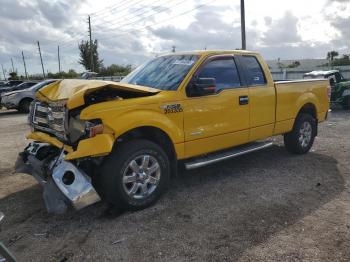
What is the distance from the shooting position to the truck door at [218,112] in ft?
16.2

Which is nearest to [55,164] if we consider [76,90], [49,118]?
[49,118]

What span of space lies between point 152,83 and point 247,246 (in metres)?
2.61

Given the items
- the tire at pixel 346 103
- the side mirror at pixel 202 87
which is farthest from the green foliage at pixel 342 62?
the side mirror at pixel 202 87

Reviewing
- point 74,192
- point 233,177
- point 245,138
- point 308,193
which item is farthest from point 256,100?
point 74,192

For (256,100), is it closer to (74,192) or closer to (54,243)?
(74,192)

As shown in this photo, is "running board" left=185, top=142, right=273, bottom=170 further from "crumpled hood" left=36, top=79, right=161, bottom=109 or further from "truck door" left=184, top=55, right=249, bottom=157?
"crumpled hood" left=36, top=79, right=161, bottom=109

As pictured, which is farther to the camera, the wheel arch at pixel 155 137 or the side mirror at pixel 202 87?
the side mirror at pixel 202 87

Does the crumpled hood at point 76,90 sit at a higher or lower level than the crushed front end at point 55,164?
higher

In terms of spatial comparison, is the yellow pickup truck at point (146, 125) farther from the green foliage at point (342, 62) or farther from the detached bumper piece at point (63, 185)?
the green foliage at point (342, 62)

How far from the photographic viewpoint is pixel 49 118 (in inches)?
189

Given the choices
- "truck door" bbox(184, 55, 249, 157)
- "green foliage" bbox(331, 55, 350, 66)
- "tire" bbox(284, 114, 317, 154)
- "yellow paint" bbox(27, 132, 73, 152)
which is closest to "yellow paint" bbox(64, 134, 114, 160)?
"yellow paint" bbox(27, 132, 73, 152)

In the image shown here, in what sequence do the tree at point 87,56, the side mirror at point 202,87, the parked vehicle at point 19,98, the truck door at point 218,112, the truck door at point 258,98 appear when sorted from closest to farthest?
the side mirror at point 202,87, the truck door at point 218,112, the truck door at point 258,98, the parked vehicle at point 19,98, the tree at point 87,56

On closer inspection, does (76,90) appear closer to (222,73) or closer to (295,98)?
(222,73)

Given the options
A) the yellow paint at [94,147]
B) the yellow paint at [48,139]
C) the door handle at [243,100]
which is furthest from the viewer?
the door handle at [243,100]
